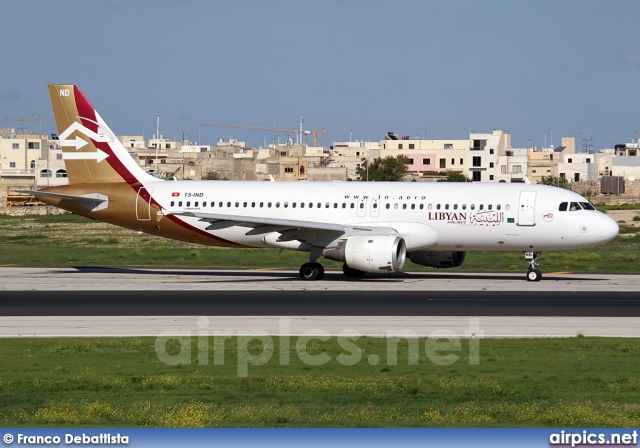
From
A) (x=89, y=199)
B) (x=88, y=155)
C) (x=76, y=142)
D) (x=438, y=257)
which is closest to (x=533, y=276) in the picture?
(x=438, y=257)

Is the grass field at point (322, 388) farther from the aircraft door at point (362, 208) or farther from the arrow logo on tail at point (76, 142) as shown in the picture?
the arrow logo on tail at point (76, 142)

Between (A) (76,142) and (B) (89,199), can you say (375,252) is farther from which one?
(A) (76,142)

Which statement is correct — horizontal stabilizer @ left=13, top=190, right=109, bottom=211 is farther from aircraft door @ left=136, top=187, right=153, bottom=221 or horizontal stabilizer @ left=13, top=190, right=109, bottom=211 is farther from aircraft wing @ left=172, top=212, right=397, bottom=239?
aircraft wing @ left=172, top=212, right=397, bottom=239

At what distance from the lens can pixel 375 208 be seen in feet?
123

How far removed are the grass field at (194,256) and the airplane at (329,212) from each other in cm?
642

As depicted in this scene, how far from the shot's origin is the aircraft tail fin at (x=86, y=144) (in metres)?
40.4

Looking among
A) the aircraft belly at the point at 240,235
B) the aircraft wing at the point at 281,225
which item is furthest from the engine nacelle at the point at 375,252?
the aircraft belly at the point at 240,235

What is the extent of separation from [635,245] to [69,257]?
110 feet

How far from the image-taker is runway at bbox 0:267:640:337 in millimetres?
23359

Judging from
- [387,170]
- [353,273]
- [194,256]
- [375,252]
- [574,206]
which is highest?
[387,170]

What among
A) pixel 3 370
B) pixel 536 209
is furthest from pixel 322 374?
pixel 536 209

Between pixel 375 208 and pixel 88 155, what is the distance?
12423 millimetres

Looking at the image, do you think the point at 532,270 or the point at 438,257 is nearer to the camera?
the point at 532,270

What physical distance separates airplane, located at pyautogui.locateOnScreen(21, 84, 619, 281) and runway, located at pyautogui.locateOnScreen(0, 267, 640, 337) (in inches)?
53.3
